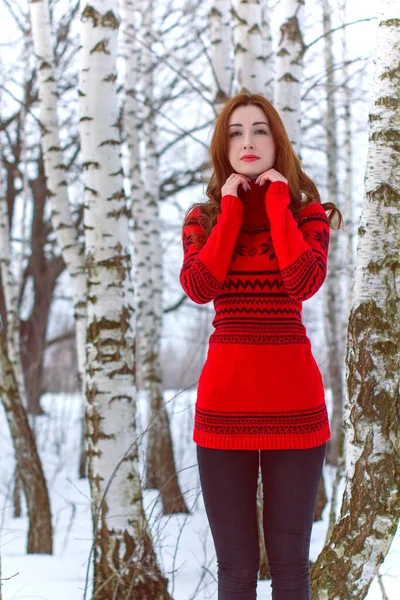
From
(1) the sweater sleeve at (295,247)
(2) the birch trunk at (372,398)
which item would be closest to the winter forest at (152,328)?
(2) the birch trunk at (372,398)

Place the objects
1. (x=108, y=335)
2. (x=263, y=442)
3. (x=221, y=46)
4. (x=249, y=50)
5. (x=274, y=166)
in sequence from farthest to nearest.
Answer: (x=221, y=46)
(x=249, y=50)
(x=108, y=335)
(x=274, y=166)
(x=263, y=442)

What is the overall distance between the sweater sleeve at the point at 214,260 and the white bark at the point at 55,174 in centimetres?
332

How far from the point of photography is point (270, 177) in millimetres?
2229

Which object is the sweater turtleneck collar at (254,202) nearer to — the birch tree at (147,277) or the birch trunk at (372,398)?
the birch trunk at (372,398)

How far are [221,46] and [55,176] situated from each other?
70.4 inches

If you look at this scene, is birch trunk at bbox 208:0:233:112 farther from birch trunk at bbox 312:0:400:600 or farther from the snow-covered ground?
birch trunk at bbox 312:0:400:600

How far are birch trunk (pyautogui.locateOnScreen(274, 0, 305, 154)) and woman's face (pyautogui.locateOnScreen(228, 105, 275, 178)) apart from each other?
188 cm

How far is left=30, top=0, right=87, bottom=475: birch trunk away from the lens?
213 inches

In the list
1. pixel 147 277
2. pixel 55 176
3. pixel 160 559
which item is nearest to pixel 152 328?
pixel 147 277

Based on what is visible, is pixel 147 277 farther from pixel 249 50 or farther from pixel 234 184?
pixel 234 184

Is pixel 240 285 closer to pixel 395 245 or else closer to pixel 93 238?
pixel 395 245

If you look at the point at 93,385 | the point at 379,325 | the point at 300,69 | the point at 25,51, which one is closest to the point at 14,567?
the point at 93,385

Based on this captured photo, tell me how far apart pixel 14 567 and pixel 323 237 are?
3.42m

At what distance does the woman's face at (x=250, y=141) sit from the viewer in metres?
2.30
